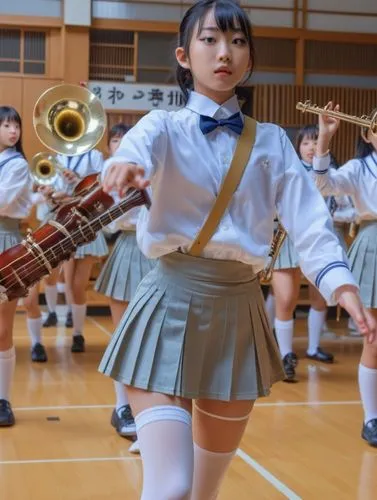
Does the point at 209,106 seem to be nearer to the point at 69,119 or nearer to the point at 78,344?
the point at 69,119

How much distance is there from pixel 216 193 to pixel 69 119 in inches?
77.0

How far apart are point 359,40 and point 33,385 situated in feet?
18.7

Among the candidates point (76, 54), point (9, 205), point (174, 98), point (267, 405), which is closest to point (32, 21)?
point (76, 54)

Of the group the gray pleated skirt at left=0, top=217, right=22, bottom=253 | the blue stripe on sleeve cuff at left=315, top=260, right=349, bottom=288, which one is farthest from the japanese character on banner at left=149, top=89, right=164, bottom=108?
the blue stripe on sleeve cuff at left=315, top=260, right=349, bottom=288

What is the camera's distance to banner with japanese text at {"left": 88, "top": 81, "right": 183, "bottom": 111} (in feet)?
28.4

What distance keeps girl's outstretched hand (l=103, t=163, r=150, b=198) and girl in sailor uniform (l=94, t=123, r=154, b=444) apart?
227cm

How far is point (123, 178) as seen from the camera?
164cm

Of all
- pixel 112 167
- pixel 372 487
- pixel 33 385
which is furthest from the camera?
pixel 33 385

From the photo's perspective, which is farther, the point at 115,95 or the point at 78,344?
the point at 115,95

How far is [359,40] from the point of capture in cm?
905

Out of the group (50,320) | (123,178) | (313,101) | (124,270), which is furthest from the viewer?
(313,101)

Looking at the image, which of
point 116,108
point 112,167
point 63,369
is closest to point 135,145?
point 112,167

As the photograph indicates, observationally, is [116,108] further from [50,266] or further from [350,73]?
[50,266]

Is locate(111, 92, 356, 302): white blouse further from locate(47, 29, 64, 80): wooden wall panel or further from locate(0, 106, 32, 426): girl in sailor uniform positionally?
locate(47, 29, 64, 80): wooden wall panel
